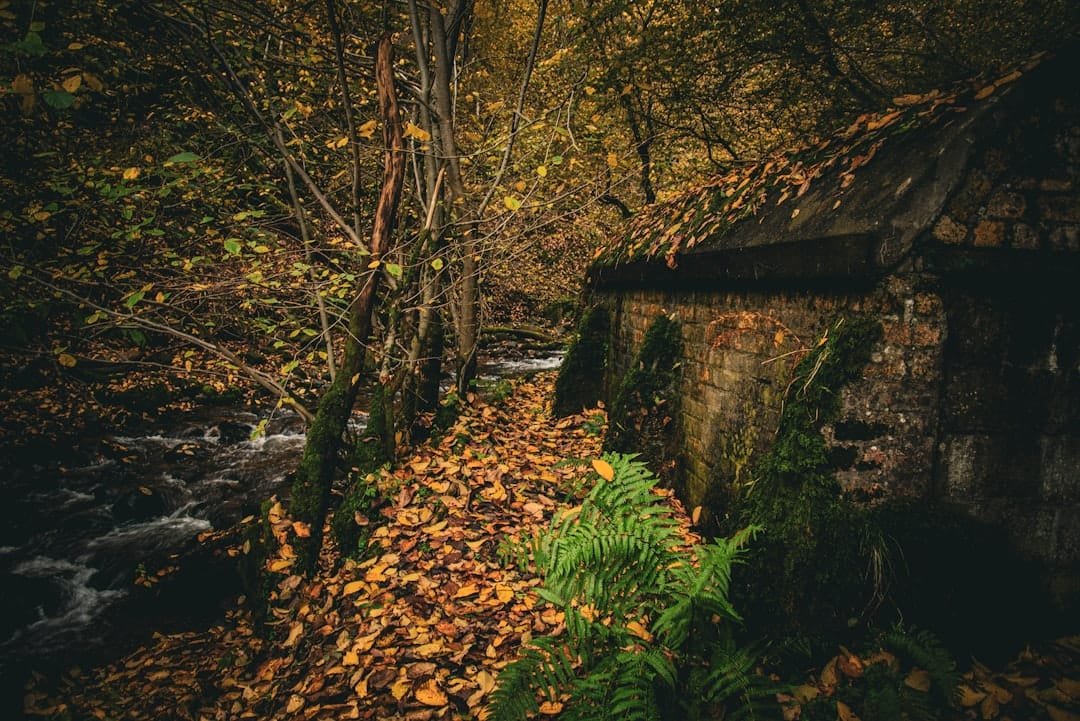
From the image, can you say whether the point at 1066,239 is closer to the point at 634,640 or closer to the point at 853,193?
the point at 853,193

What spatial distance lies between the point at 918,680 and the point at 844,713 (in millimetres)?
473

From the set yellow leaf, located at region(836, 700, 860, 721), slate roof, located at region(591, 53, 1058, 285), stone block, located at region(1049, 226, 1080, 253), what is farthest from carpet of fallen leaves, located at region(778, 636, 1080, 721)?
stone block, located at region(1049, 226, 1080, 253)

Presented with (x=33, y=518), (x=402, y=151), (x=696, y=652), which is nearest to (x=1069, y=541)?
(x=696, y=652)

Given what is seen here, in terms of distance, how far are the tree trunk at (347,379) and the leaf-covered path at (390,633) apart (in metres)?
0.45

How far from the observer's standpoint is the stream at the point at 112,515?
4.88 meters

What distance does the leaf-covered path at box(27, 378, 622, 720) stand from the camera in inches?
115

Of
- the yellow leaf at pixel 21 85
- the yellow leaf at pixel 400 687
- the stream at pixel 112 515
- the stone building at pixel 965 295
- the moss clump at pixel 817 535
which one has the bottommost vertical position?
the stream at pixel 112 515

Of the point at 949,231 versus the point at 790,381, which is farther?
the point at 790,381

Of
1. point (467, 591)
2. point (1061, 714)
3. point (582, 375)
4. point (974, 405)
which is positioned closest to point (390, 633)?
point (467, 591)

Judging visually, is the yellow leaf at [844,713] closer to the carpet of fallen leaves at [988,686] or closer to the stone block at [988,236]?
the carpet of fallen leaves at [988,686]

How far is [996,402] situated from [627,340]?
3.83 meters

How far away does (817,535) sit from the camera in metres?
A: 2.51

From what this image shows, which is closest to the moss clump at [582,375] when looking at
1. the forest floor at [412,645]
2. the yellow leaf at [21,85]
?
the forest floor at [412,645]

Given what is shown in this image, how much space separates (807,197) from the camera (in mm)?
3049
